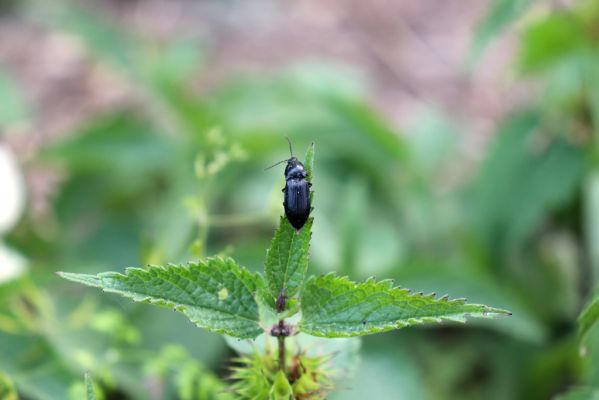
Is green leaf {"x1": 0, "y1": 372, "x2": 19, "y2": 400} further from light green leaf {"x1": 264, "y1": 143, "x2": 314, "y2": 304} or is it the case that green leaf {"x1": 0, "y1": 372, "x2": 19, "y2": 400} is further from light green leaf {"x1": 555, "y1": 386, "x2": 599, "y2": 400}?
light green leaf {"x1": 555, "y1": 386, "x2": 599, "y2": 400}

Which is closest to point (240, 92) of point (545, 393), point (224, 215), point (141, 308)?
point (224, 215)

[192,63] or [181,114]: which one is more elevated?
[192,63]

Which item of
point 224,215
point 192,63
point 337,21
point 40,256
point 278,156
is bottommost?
point 40,256

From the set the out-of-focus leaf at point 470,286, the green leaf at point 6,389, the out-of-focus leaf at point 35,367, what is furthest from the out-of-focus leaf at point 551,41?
the green leaf at point 6,389

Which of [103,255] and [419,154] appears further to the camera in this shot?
[419,154]

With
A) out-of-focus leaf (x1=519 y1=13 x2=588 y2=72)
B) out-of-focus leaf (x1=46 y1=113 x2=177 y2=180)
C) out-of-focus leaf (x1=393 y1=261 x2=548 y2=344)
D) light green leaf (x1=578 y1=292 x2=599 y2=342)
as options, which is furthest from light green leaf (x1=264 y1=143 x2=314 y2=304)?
out-of-focus leaf (x1=46 y1=113 x2=177 y2=180)

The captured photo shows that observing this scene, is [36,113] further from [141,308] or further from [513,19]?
[513,19]
